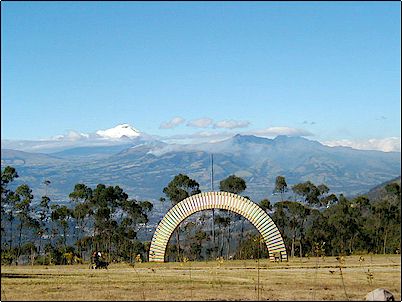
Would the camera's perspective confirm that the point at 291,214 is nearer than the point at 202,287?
No

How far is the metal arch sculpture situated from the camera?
42250 mm

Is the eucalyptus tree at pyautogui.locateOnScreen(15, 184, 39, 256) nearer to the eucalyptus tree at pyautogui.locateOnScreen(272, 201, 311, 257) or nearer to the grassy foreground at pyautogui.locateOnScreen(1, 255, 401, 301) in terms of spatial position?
the eucalyptus tree at pyautogui.locateOnScreen(272, 201, 311, 257)

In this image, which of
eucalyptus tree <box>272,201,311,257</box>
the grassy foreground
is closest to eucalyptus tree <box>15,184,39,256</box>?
eucalyptus tree <box>272,201,311,257</box>

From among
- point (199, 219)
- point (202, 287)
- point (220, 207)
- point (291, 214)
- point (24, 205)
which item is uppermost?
point (24, 205)

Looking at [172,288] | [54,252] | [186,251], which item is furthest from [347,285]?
[186,251]

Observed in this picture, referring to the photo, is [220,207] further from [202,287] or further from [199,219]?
[199,219]

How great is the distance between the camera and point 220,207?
4278 cm

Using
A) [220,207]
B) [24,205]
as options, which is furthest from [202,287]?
[24,205]

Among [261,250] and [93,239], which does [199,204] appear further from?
[93,239]

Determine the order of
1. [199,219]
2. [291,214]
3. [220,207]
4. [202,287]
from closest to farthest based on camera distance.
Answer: [202,287] < [220,207] < [199,219] < [291,214]

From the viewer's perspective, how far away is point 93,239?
78375 millimetres

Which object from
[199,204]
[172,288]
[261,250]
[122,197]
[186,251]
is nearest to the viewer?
[172,288]

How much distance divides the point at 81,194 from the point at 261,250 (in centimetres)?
2221

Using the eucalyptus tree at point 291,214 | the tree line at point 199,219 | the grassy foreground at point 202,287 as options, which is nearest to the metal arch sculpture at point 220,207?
the grassy foreground at point 202,287
